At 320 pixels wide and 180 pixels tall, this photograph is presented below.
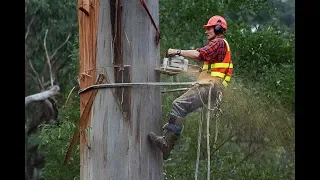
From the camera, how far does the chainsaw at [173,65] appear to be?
641 centimetres

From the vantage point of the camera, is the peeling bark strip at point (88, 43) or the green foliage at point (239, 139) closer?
the peeling bark strip at point (88, 43)

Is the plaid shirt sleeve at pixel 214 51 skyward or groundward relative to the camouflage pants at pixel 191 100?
skyward

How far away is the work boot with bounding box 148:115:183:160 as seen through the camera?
6.30 m

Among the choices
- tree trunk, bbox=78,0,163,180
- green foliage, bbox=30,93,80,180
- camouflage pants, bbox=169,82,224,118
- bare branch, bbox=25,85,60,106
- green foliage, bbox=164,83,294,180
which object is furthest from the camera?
bare branch, bbox=25,85,60,106

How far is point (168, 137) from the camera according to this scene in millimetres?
6445

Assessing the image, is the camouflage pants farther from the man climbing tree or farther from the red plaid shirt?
the red plaid shirt

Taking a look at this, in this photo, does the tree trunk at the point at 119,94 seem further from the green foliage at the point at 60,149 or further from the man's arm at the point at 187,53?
the green foliage at the point at 60,149

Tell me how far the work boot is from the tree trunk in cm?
6

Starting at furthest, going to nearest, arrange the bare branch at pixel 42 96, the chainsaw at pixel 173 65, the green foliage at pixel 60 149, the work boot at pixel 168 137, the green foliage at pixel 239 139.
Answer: the bare branch at pixel 42 96 → the green foliage at pixel 60 149 → the green foliage at pixel 239 139 → the chainsaw at pixel 173 65 → the work boot at pixel 168 137

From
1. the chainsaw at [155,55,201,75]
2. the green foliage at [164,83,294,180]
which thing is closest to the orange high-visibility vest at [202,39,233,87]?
the chainsaw at [155,55,201,75]

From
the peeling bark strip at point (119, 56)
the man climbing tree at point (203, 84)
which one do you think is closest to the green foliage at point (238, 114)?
the man climbing tree at point (203, 84)

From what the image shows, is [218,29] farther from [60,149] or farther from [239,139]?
[239,139]
